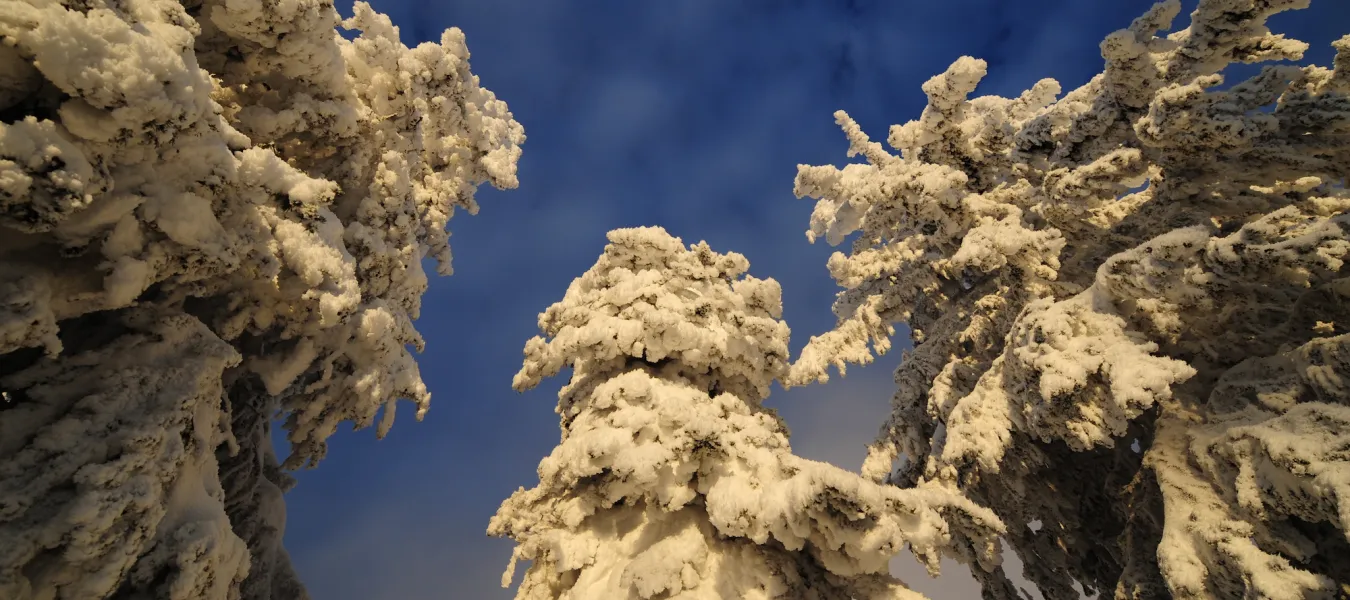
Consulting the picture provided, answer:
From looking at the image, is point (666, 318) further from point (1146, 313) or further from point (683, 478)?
point (1146, 313)

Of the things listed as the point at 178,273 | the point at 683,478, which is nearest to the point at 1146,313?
the point at 683,478

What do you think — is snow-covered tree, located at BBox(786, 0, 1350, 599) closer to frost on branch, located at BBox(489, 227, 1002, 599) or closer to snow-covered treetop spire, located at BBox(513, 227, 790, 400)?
frost on branch, located at BBox(489, 227, 1002, 599)

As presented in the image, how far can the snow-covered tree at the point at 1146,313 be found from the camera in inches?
220

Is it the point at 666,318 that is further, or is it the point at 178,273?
the point at 666,318

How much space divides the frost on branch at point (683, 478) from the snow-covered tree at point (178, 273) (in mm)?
3088

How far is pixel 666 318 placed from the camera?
725cm

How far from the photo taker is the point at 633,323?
24.3 ft

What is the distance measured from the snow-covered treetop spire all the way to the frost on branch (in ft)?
0.08

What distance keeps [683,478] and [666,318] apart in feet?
7.17

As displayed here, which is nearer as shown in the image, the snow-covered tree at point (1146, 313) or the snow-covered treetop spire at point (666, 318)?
the snow-covered tree at point (1146, 313)

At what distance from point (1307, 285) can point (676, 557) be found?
8.95 m

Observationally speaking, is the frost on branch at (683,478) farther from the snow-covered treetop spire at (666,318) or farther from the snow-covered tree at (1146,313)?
the snow-covered tree at (1146,313)

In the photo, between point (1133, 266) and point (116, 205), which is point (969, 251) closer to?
point (1133, 266)

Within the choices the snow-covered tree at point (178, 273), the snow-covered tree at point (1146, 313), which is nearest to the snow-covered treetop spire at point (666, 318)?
the snow-covered tree at point (178, 273)
